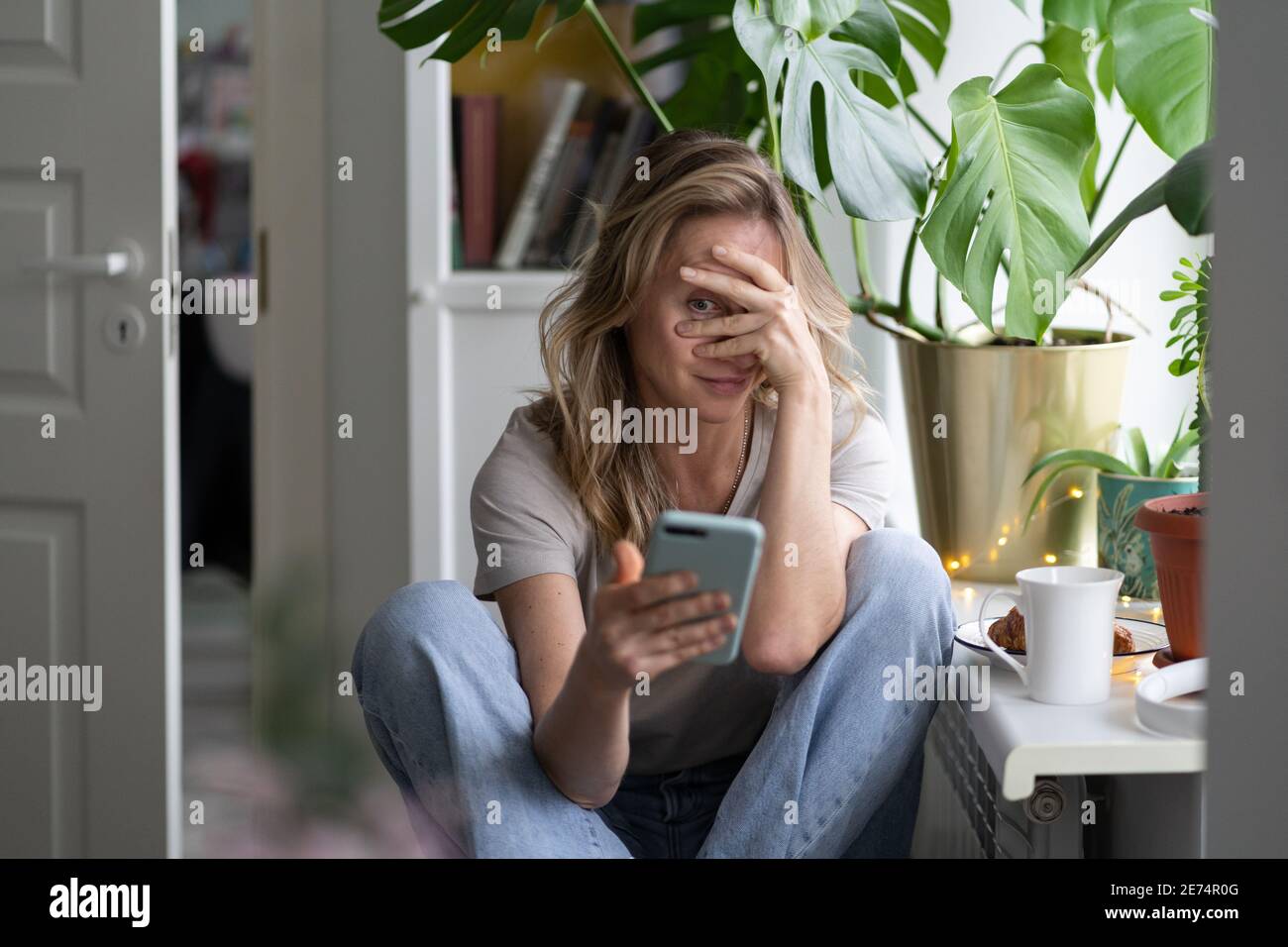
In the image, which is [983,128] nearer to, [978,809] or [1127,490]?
[1127,490]

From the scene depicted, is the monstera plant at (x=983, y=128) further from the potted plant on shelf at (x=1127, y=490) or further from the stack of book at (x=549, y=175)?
the stack of book at (x=549, y=175)

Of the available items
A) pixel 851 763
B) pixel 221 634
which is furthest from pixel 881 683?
pixel 221 634

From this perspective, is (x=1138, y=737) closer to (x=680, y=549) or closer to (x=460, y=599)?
(x=680, y=549)

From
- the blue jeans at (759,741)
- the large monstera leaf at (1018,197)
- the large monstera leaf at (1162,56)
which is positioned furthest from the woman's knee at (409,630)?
the large monstera leaf at (1162,56)

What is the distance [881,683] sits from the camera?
0.93m

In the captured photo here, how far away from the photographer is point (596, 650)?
0.78 metres

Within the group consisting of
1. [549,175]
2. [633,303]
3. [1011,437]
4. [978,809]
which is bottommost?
[978,809]

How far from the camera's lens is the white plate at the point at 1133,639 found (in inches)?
38.2

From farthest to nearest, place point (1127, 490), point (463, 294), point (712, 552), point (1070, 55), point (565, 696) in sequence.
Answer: point (463, 294)
point (1070, 55)
point (1127, 490)
point (565, 696)
point (712, 552)

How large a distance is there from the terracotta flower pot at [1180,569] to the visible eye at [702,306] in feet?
1.10

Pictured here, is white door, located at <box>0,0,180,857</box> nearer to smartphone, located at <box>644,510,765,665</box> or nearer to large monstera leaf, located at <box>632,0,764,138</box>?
large monstera leaf, located at <box>632,0,764,138</box>

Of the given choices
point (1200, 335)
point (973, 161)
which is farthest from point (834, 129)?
point (1200, 335)

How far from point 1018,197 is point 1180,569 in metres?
0.34

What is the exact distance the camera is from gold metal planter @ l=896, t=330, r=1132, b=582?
1222mm
